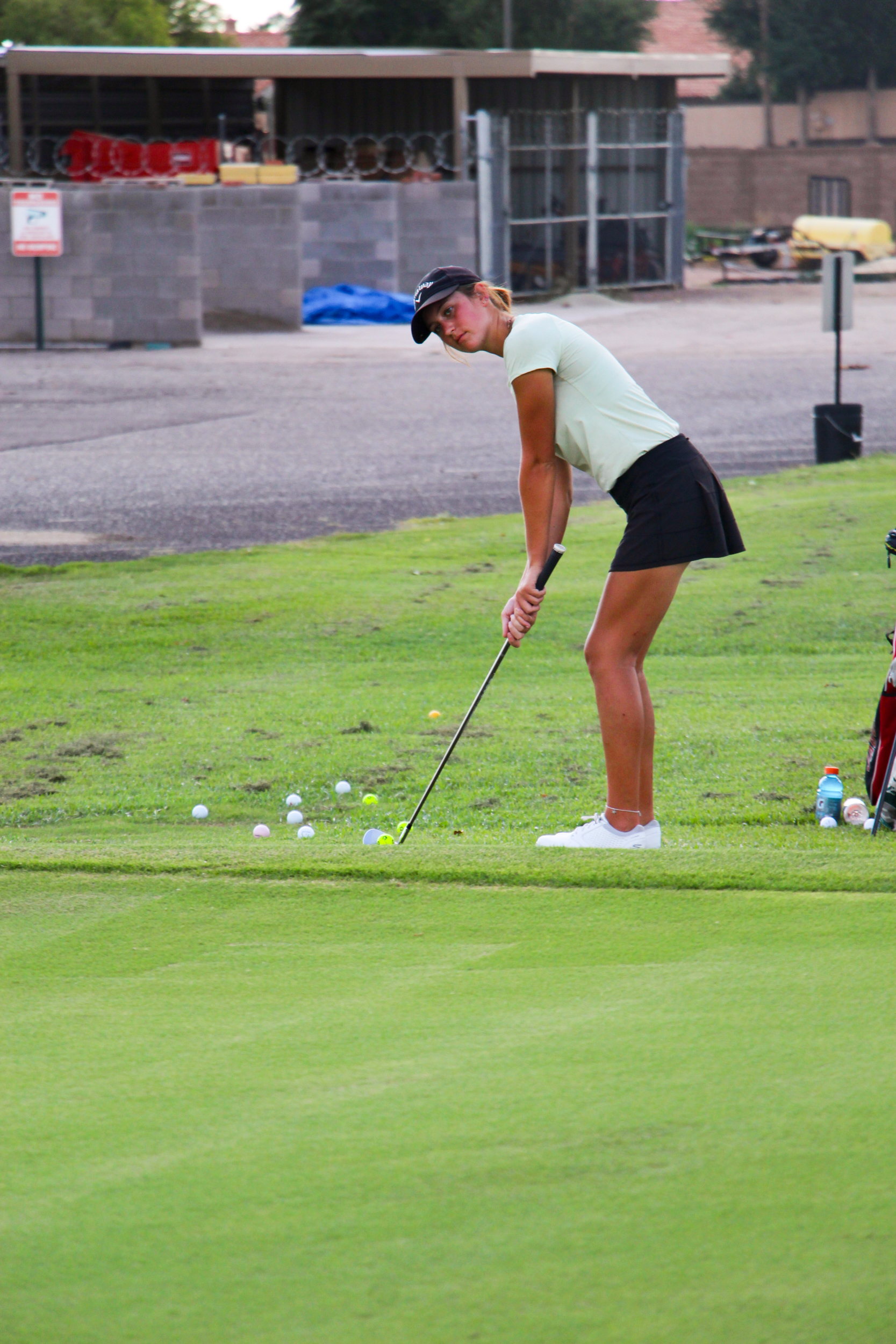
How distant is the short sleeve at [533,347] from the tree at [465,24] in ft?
146

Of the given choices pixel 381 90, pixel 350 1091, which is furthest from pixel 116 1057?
pixel 381 90

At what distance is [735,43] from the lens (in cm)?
6256

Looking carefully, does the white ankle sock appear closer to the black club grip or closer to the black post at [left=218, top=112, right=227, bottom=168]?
the black club grip

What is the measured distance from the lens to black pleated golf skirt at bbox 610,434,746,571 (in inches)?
171

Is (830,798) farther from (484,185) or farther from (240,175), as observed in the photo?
(484,185)

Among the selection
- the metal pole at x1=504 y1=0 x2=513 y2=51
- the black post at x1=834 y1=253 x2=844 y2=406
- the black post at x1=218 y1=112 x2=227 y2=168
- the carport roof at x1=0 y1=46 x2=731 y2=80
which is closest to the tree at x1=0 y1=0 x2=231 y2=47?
the black post at x1=218 y1=112 x2=227 y2=168

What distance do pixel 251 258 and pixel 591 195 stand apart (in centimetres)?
830

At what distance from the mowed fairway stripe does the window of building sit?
4581 centimetres

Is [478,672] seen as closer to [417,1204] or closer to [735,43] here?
[417,1204]

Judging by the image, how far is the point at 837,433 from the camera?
13.8 meters

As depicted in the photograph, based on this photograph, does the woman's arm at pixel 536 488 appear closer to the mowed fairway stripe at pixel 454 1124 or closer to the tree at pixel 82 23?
the mowed fairway stripe at pixel 454 1124

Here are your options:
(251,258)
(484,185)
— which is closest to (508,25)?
(484,185)

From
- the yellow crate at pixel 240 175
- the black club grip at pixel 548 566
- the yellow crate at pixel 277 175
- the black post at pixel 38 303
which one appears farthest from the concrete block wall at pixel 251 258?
the black club grip at pixel 548 566

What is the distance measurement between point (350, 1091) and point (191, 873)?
142 centimetres
